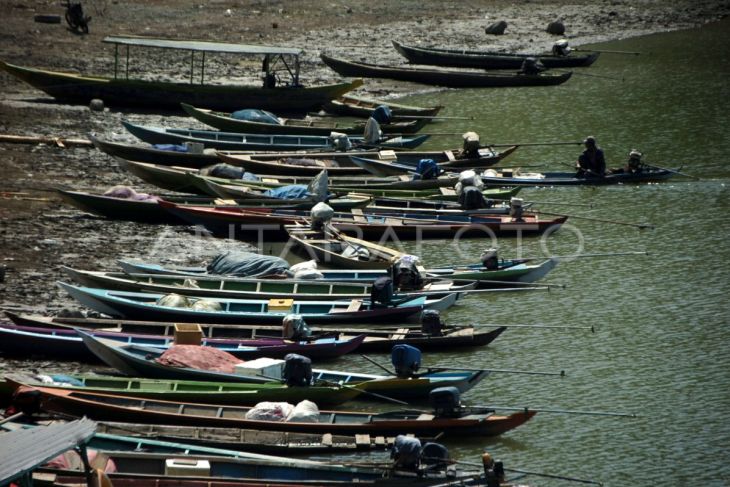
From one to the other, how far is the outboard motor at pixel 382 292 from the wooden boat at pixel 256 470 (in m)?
A: 5.67

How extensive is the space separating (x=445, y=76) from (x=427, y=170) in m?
11.7

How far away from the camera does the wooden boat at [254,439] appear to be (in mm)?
16062

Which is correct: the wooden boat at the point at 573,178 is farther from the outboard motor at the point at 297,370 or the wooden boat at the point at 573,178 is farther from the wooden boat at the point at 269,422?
the wooden boat at the point at 269,422

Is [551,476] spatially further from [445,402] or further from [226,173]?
[226,173]

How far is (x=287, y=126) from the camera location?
32906 mm

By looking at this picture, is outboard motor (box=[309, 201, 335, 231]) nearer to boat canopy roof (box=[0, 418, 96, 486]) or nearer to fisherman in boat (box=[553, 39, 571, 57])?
boat canopy roof (box=[0, 418, 96, 486])

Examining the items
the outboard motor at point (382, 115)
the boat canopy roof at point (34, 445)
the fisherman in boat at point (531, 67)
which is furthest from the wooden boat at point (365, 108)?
the boat canopy roof at point (34, 445)

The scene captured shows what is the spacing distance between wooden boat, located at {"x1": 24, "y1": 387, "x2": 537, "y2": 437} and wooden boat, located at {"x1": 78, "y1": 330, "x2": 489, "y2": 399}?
2.80 ft

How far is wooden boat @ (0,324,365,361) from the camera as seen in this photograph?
62.5 ft

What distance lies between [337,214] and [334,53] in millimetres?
16781

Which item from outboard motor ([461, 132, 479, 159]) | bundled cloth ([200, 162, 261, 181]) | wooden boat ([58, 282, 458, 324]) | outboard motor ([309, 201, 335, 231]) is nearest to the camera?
wooden boat ([58, 282, 458, 324])

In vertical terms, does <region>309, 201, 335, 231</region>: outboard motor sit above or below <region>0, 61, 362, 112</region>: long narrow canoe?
below

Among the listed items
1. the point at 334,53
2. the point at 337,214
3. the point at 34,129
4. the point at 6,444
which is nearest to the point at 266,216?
the point at 337,214

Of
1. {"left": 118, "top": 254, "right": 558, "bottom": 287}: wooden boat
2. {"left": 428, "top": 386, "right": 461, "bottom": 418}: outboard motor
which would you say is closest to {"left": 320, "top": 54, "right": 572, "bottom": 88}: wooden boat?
{"left": 118, "top": 254, "right": 558, "bottom": 287}: wooden boat
